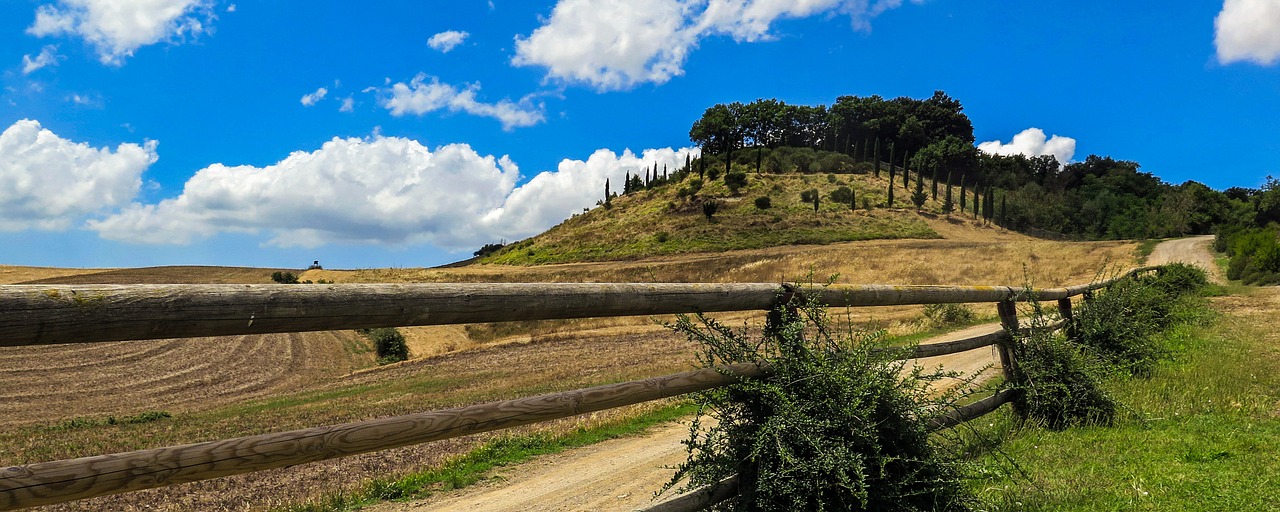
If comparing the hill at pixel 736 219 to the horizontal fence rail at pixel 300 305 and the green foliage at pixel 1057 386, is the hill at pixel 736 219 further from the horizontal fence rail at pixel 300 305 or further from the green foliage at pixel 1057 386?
the horizontal fence rail at pixel 300 305

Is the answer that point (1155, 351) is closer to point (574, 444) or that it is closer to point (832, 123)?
point (574, 444)

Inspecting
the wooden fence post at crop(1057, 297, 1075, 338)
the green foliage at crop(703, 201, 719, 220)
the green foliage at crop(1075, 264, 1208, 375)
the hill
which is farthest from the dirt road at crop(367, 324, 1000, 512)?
the green foliage at crop(703, 201, 719, 220)

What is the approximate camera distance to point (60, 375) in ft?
83.0

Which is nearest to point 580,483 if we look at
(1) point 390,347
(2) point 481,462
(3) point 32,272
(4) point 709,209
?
(2) point 481,462

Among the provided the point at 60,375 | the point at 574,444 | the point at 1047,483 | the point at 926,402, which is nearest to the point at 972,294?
the point at 1047,483

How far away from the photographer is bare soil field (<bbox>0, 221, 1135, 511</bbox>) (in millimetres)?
7836

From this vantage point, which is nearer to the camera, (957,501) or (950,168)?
(957,501)

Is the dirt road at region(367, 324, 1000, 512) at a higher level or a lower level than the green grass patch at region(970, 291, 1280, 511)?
lower

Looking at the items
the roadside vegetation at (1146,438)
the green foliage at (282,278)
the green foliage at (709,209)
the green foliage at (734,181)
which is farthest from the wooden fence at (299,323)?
the green foliage at (734,181)

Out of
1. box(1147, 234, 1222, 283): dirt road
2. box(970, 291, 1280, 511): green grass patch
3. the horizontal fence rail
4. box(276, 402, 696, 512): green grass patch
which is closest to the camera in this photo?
the horizontal fence rail

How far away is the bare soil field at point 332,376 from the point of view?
7.84m

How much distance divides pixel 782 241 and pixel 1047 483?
203 ft

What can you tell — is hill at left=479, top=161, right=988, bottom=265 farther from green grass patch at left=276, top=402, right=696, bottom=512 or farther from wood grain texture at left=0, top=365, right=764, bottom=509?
wood grain texture at left=0, top=365, right=764, bottom=509

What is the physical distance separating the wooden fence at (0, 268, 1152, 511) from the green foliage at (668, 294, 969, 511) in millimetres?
163
